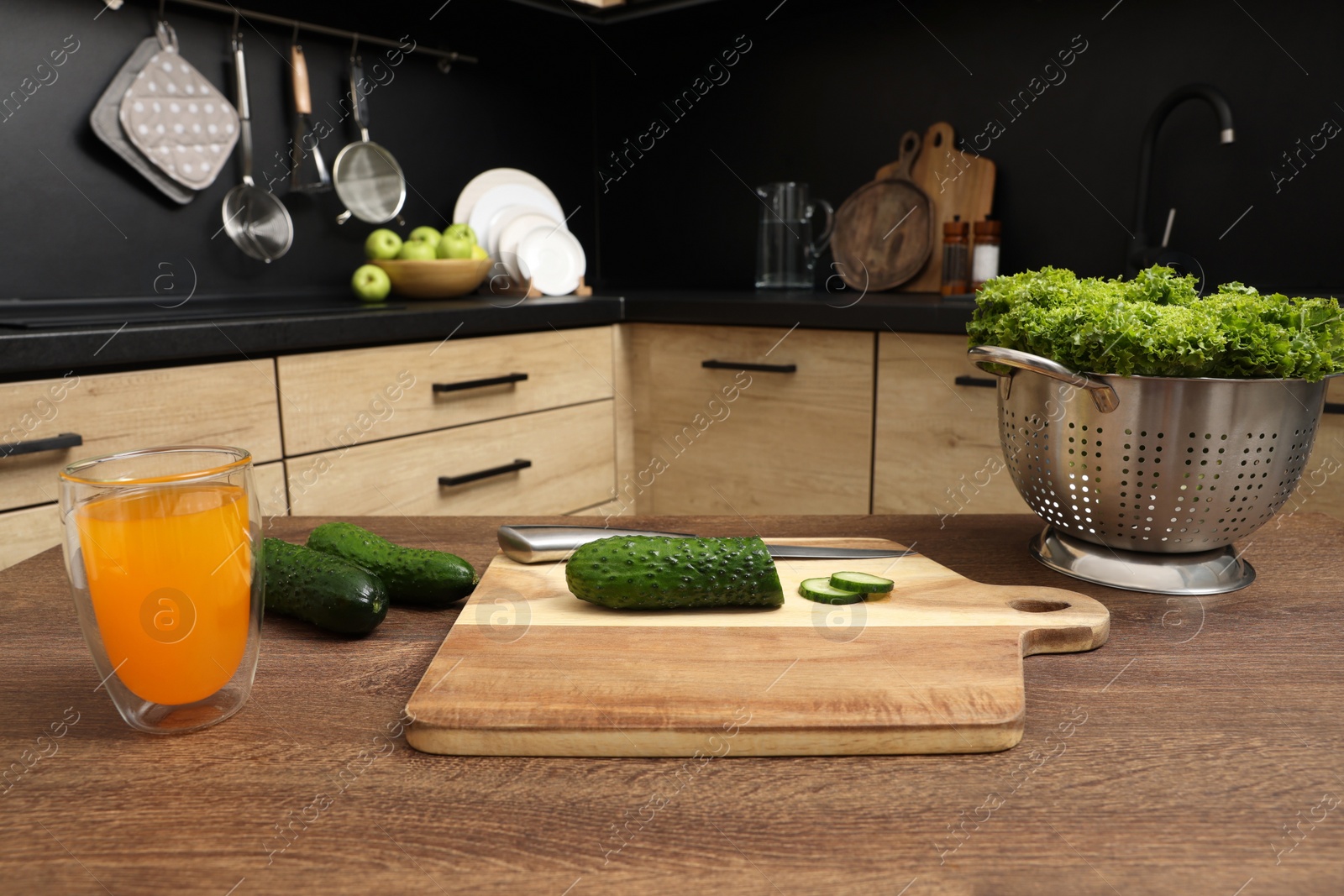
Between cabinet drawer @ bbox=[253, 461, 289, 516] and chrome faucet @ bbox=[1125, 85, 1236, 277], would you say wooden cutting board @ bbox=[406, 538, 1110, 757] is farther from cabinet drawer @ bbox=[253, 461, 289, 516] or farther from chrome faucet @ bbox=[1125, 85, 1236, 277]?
chrome faucet @ bbox=[1125, 85, 1236, 277]

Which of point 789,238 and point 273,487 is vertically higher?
point 789,238

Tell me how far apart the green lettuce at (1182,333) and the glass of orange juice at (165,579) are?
1.81 feet

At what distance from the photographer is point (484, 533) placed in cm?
90

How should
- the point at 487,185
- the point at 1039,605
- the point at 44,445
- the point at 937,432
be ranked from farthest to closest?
the point at 487,185
the point at 937,432
the point at 44,445
the point at 1039,605

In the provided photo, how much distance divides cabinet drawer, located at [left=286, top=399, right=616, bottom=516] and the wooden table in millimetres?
1196

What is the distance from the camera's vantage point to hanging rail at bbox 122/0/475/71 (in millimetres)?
2105

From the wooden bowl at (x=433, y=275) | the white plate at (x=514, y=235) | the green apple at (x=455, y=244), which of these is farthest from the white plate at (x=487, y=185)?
the wooden bowl at (x=433, y=275)

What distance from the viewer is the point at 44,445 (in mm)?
1421

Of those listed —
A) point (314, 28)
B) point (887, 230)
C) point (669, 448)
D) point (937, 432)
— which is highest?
point (314, 28)

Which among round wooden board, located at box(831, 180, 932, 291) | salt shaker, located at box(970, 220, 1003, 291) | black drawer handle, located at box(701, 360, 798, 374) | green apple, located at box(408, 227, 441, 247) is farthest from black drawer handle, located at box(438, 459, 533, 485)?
salt shaker, located at box(970, 220, 1003, 291)

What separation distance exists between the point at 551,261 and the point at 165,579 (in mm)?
2053

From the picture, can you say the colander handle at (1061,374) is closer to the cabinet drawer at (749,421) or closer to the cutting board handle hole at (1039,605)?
the cutting board handle hole at (1039,605)

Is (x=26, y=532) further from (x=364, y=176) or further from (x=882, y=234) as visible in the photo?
(x=882, y=234)

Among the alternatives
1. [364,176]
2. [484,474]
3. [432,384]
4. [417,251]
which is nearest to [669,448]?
[484,474]
